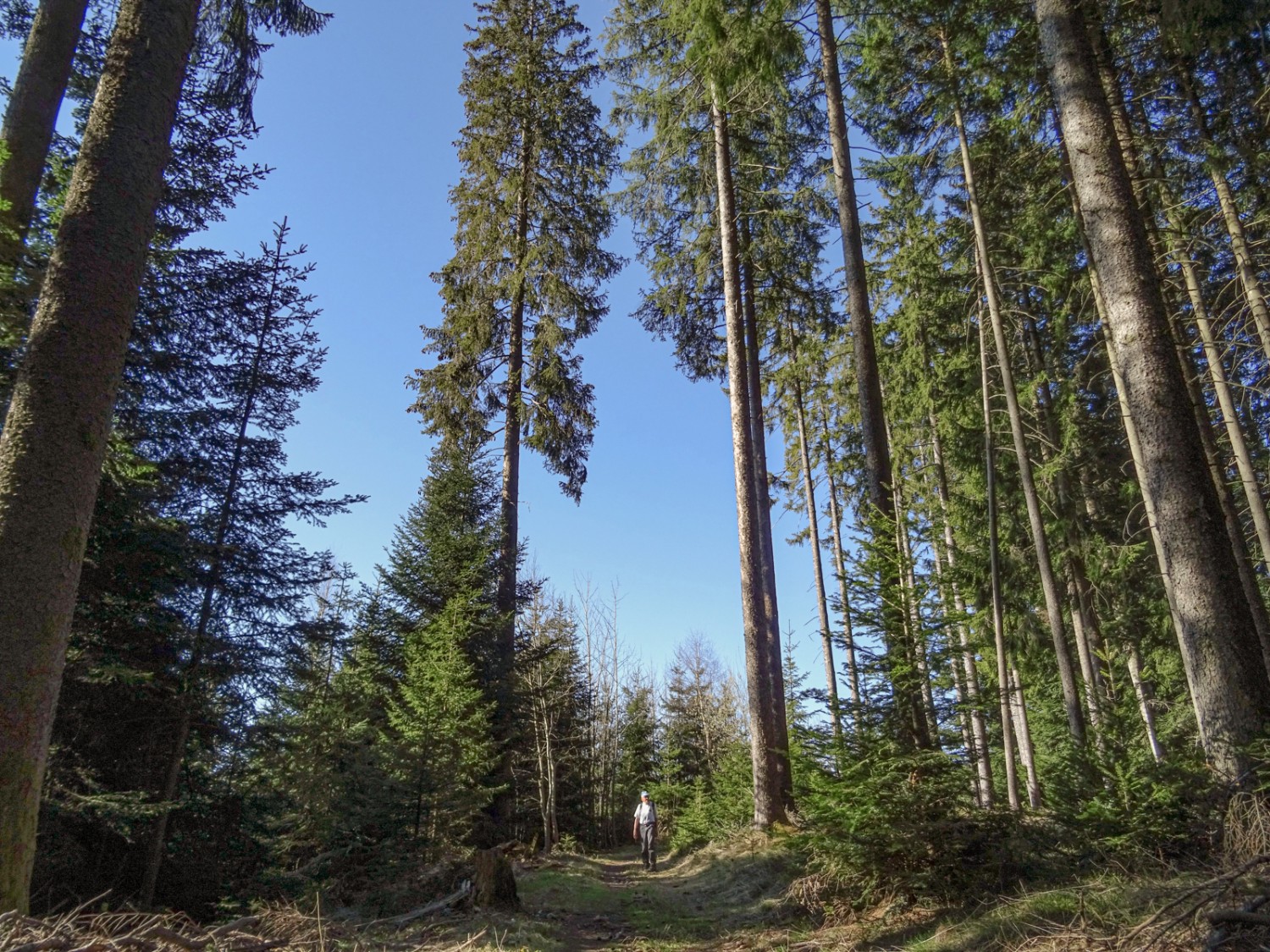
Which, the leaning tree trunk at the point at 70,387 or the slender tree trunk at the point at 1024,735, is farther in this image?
the slender tree trunk at the point at 1024,735

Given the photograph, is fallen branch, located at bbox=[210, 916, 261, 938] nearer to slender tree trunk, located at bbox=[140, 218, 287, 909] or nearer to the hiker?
slender tree trunk, located at bbox=[140, 218, 287, 909]

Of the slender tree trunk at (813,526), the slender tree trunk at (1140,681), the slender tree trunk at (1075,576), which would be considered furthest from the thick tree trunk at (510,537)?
the slender tree trunk at (1140,681)


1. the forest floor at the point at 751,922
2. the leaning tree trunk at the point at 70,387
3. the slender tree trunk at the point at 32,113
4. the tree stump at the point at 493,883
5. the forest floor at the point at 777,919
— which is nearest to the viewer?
the forest floor at the point at 751,922

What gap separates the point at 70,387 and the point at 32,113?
499 cm

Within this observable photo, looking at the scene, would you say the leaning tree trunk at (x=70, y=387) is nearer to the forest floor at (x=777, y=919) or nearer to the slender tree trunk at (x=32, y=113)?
the forest floor at (x=777, y=919)

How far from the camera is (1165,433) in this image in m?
5.54

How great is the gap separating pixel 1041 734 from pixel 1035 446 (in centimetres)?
844

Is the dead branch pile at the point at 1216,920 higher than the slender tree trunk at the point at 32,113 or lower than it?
lower

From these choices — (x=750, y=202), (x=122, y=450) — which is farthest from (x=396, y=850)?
(x=750, y=202)

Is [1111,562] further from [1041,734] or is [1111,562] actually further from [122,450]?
[122,450]

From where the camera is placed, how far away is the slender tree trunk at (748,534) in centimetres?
1052

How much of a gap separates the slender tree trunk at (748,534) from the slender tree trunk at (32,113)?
8889 mm

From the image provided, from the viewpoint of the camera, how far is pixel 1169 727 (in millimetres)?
16906

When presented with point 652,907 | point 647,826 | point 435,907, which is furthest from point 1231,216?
point 647,826
